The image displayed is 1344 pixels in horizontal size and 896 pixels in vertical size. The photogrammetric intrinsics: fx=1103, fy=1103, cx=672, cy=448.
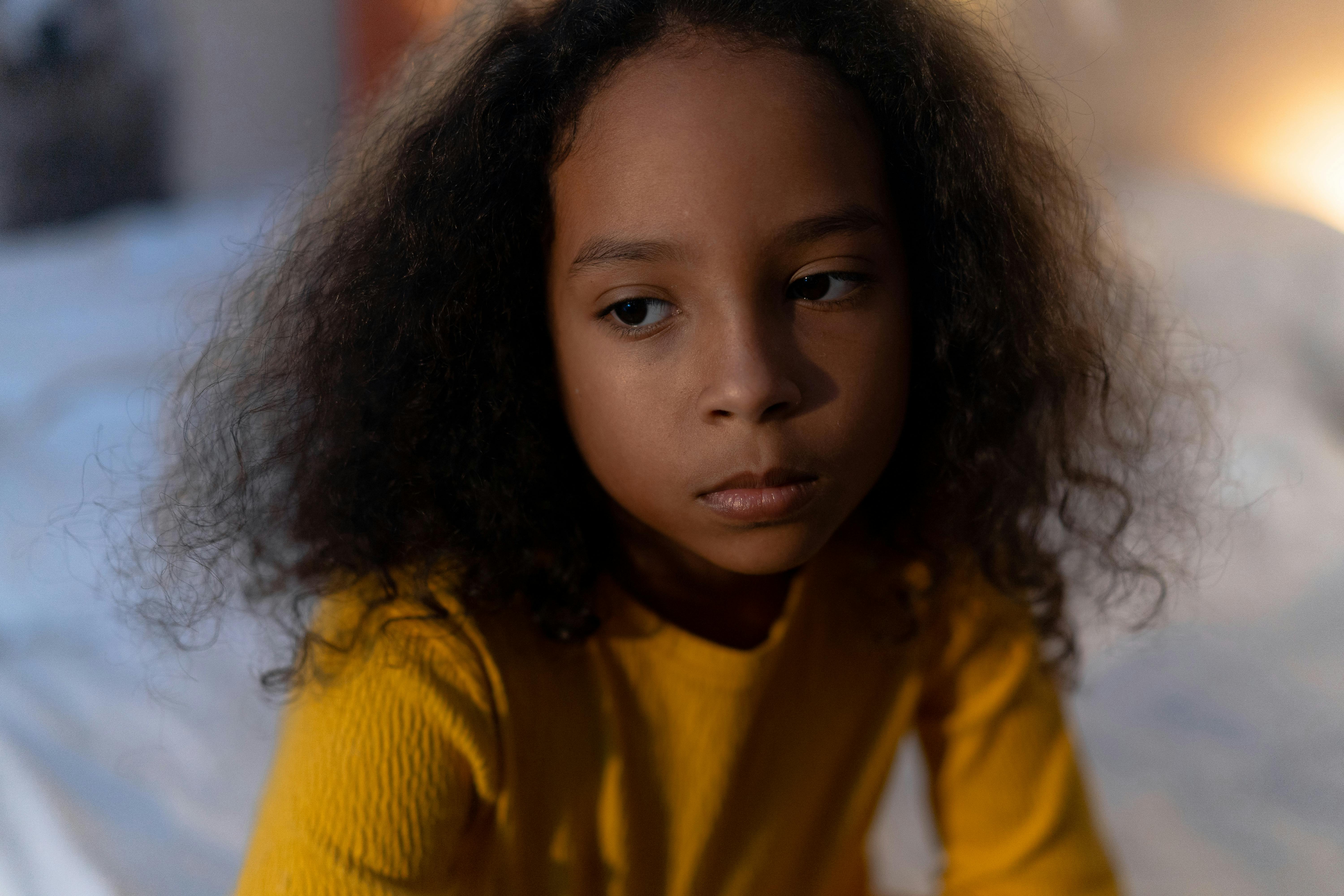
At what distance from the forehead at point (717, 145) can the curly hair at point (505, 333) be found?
0.02 metres

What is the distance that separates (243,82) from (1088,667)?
1865mm

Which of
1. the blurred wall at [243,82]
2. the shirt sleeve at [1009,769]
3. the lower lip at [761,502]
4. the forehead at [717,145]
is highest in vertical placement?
the blurred wall at [243,82]

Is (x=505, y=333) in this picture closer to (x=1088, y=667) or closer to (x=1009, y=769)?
(x=1009, y=769)

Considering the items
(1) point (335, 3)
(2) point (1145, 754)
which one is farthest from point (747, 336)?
(1) point (335, 3)

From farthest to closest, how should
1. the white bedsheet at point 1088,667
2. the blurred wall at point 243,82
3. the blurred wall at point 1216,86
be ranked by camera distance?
the blurred wall at point 243,82 → the blurred wall at point 1216,86 → the white bedsheet at point 1088,667

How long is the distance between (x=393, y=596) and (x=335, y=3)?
1.90 m

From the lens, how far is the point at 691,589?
64 centimetres

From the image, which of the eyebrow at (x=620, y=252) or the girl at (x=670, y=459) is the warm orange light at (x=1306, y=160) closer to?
the girl at (x=670, y=459)

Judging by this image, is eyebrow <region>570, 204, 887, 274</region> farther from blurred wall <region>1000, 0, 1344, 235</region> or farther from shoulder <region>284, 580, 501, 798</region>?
blurred wall <region>1000, 0, 1344, 235</region>

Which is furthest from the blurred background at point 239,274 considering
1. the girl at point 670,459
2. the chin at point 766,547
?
the chin at point 766,547

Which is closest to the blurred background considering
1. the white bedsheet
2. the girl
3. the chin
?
the white bedsheet

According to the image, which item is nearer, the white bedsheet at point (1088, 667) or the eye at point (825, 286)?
the eye at point (825, 286)

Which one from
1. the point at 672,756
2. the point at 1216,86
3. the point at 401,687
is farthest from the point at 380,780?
the point at 1216,86

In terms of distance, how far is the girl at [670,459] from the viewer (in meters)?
0.50
